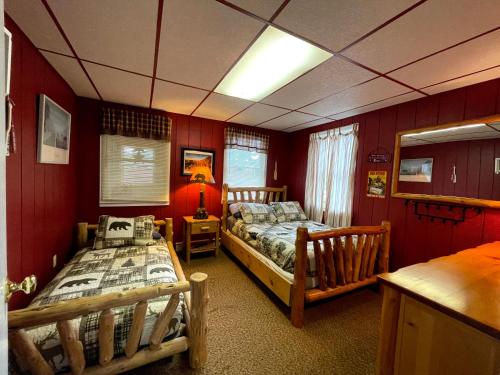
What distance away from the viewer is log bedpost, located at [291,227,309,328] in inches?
72.6

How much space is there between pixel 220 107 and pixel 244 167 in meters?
1.28

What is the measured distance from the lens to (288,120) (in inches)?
134

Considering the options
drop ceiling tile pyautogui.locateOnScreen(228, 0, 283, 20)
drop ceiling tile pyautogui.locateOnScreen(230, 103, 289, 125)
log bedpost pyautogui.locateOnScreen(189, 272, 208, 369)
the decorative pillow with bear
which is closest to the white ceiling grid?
drop ceiling tile pyautogui.locateOnScreen(228, 0, 283, 20)

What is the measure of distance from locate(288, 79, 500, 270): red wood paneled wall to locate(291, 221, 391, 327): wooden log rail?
0.26 metres

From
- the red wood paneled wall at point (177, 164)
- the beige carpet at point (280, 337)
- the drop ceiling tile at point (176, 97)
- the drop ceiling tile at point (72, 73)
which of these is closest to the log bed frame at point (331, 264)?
the beige carpet at point (280, 337)

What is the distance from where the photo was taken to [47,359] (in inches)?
43.1

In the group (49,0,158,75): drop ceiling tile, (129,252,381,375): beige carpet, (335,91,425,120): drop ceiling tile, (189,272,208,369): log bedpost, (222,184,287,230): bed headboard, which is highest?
(335,91,425,120): drop ceiling tile

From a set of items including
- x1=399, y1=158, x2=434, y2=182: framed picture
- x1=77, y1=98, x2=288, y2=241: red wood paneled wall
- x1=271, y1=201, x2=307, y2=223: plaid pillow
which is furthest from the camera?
x1=271, y1=201, x2=307, y2=223: plaid pillow

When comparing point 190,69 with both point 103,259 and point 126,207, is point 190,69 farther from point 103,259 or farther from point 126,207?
point 126,207

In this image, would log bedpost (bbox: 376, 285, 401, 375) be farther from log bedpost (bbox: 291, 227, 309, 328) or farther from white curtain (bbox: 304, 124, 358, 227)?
white curtain (bbox: 304, 124, 358, 227)

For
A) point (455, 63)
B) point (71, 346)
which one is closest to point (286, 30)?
point (455, 63)

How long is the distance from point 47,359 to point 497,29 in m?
3.09

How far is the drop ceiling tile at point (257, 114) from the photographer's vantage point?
9.40 feet

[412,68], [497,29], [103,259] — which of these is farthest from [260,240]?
[497,29]
